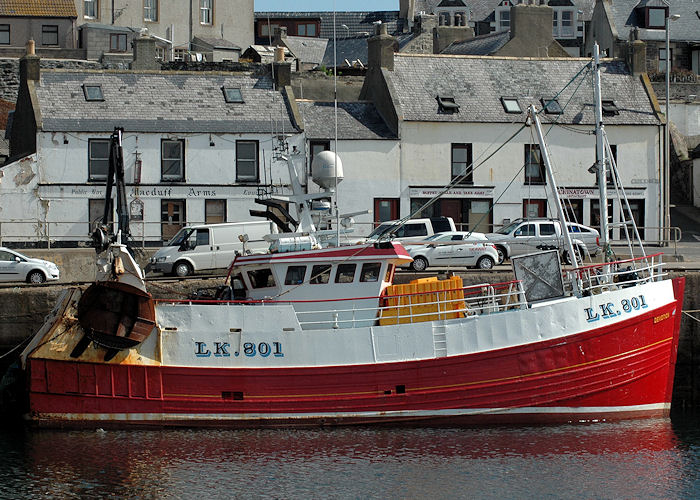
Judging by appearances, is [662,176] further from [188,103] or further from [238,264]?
[238,264]

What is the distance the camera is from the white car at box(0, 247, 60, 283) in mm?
31641

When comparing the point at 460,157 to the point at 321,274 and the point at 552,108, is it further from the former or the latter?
the point at 321,274

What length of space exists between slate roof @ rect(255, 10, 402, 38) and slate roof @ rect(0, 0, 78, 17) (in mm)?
18446

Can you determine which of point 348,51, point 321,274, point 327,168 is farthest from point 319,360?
point 348,51

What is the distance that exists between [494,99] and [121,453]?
82.5ft

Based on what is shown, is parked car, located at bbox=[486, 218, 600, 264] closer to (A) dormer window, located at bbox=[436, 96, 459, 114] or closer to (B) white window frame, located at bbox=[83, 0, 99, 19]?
(A) dormer window, located at bbox=[436, 96, 459, 114]

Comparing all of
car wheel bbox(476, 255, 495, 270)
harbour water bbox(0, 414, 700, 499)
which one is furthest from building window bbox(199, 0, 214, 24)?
harbour water bbox(0, 414, 700, 499)

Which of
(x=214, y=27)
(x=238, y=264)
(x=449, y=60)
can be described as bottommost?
(x=238, y=264)

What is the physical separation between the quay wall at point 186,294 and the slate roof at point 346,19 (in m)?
47.5

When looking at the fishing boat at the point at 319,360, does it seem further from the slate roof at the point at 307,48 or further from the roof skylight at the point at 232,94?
the slate roof at the point at 307,48

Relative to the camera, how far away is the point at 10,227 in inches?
1535

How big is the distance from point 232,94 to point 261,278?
745 inches

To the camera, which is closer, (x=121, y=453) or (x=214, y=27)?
(x=121, y=453)

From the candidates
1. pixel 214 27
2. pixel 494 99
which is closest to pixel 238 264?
pixel 494 99
